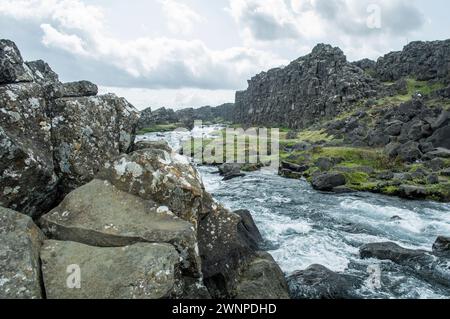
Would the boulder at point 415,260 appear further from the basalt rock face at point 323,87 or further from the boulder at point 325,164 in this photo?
the basalt rock face at point 323,87

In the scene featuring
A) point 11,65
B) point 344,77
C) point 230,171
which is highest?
point 344,77

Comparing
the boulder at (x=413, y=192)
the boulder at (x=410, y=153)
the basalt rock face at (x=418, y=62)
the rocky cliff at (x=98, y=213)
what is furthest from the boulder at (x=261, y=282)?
the basalt rock face at (x=418, y=62)

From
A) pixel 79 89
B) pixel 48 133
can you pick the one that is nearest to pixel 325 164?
pixel 79 89

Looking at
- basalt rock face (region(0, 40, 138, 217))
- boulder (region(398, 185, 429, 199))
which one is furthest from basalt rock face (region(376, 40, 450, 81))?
basalt rock face (region(0, 40, 138, 217))

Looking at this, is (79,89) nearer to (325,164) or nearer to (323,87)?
(325,164)

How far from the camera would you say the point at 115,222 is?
449 inches

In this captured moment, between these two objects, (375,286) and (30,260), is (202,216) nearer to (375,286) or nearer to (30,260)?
(30,260)

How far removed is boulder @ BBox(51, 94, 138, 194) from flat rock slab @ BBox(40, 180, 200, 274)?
6.08 feet

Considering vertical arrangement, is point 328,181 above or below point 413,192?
above

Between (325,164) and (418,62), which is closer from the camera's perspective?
(325,164)

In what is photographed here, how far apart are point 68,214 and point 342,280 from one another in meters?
13.4

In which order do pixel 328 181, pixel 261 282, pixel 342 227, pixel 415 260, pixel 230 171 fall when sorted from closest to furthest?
pixel 261 282 < pixel 415 260 < pixel 342 227 < pixel 328 181 < pixel 230 171

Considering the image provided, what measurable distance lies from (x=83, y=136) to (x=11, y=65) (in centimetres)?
358

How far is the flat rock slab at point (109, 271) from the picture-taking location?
894 centimetres
